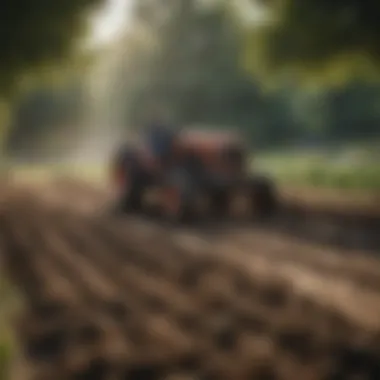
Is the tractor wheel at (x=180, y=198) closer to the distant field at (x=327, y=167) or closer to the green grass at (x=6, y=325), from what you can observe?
the distant field at (x=327, y=167)

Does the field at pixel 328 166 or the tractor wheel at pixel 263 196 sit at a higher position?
the field at pixel 328 166

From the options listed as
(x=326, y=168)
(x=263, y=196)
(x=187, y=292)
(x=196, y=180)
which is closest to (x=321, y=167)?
(x=326, y=168)

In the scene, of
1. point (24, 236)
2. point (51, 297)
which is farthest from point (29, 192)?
point (51, 297)

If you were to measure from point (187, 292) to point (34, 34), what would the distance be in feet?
2.01

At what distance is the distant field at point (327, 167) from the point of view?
1203 mm

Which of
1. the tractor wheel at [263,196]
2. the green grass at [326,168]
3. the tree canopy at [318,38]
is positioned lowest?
the tractor wheel at [263,196]

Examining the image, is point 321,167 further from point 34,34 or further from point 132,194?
point 34,34

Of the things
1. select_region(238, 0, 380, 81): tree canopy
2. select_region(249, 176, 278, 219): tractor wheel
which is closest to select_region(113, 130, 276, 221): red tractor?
select_region(249, 176, 278, 219): tractor wheel

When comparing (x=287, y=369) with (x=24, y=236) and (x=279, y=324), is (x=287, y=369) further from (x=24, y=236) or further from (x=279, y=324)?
(x=24, y=236)

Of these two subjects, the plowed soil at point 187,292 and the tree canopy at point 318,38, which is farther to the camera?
the tree canopy at point 318,38

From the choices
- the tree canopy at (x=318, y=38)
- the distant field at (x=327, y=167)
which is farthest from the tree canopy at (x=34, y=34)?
the distant field at (x=327, y=167)

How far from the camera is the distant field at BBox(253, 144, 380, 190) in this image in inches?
47.4

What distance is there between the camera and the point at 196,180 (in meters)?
1.24

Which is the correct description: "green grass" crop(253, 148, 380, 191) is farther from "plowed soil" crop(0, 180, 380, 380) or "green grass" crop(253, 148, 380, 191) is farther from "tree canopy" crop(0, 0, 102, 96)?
"tree canopy" crop(0, 0, 102, 96)
